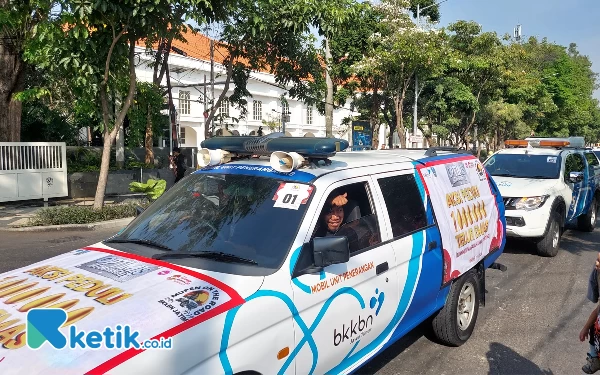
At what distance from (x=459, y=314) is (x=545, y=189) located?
4126 mm

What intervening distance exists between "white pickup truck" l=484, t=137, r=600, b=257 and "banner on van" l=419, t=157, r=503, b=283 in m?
2.49

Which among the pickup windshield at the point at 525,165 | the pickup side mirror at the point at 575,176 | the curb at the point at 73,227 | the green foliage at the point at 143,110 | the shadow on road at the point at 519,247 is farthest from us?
the green foliage at the point at 143,110

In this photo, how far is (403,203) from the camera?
3807mm

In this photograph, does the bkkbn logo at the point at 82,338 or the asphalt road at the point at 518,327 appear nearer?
the bkkbn logo at the point at 82,338

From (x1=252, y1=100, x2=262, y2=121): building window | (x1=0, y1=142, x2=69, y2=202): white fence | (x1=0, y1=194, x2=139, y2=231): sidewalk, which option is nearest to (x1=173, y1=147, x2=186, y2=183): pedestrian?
(x1=0, y1=194, x2=139, y2=231): sidewalk

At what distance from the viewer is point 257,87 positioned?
141 ft

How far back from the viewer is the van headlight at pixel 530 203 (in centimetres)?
756

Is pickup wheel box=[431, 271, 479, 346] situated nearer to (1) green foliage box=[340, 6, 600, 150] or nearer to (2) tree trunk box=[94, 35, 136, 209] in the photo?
(2) tree trunk box=[94, 35, 136, 209]

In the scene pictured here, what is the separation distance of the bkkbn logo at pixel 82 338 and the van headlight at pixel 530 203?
6.90 m

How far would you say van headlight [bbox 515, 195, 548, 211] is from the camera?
7.56 metres

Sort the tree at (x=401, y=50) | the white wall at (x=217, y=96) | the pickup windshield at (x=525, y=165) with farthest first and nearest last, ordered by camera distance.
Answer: the white wall at (x=217, y=96)
the tree at (x=401, y=50)
the pickup windshield at (x=525, y=165)

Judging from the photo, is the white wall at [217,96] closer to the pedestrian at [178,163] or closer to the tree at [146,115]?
the tree at [146,115]

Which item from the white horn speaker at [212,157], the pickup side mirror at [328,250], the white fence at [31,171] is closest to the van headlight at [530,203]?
the white horn speaker at [212,157]

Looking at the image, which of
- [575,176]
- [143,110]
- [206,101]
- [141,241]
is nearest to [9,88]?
[143,110]
